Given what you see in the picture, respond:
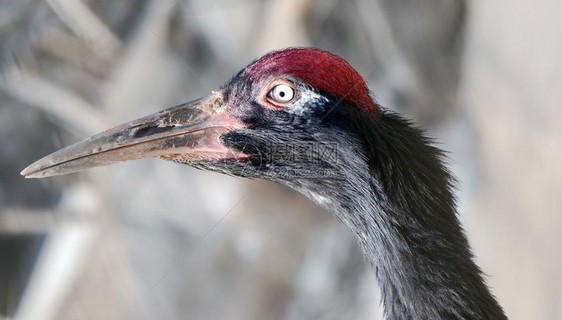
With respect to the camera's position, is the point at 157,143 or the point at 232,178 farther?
the point at 232,178

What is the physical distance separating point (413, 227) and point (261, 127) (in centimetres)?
39

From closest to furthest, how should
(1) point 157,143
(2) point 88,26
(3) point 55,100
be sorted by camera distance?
1. (1) point 157,143
2. (2) point 88,26
3. (3) point 55,100

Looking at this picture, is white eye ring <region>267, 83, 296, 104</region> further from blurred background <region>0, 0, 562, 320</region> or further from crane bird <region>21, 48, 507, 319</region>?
blurred background <region>0, 0, 562, 320</region>

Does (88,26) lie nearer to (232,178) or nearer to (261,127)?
(232,178)

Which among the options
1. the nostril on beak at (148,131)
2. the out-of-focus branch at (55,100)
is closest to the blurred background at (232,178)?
the out-of-focus branch at (55,100)

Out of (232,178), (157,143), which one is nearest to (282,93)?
(157,143)

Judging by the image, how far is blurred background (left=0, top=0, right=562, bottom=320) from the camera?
3.55 meters

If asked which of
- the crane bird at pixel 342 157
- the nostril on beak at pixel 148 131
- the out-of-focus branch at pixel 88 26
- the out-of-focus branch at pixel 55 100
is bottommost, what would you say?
the nostril on beak at pixel 148 131

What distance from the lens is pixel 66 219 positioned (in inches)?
176

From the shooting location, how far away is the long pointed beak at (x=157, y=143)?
1.70 m

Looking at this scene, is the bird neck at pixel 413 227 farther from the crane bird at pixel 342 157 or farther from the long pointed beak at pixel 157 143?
the long pointed beak at pixel 157 143

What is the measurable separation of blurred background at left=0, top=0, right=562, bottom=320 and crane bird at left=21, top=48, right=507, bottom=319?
1.95 metres

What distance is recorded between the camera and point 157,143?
5.57ft

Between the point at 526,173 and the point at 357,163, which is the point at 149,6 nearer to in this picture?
the point at 526,173
